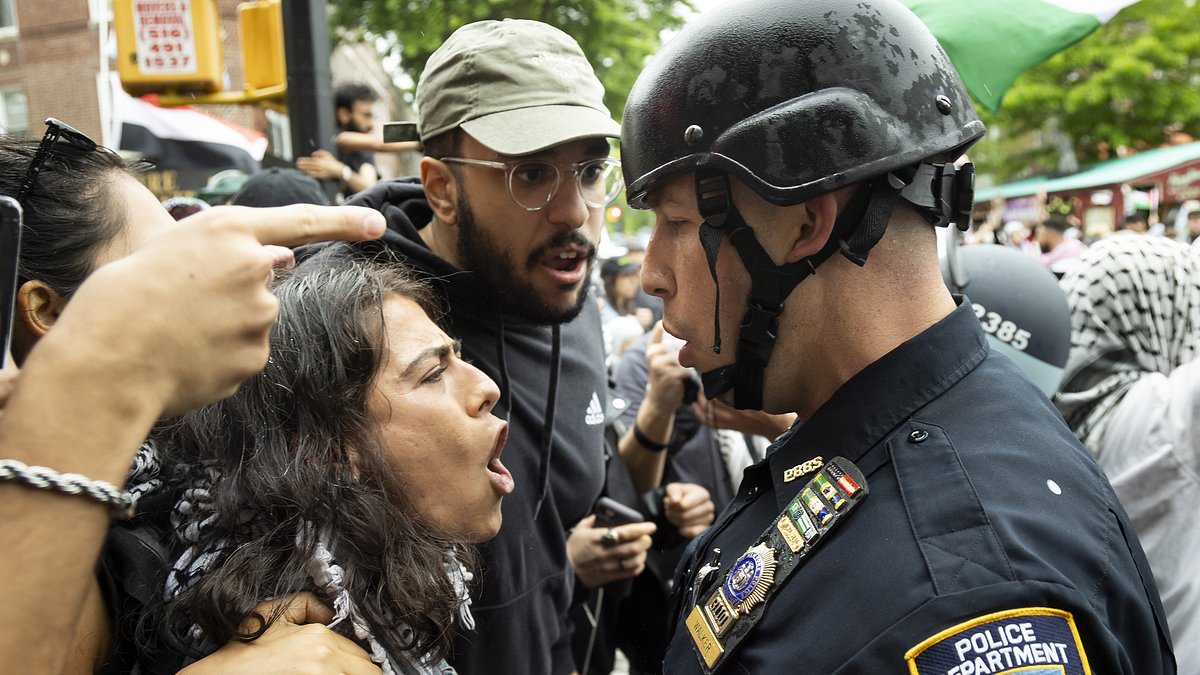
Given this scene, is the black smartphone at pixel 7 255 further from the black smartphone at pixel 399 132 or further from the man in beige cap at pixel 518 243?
the black smartphone at pixel 399 132

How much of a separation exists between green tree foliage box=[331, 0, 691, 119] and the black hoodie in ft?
31.1

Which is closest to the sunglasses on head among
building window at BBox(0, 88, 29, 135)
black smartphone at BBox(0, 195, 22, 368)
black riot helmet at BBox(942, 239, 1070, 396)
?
black smartphone at BBox(0, 195, 22, 368)

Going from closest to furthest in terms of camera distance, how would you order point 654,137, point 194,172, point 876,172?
1. point 876,172
2. point 654,137
3. point 194,172

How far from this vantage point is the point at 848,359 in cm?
162

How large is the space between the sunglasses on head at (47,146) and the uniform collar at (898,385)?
4.85 feet

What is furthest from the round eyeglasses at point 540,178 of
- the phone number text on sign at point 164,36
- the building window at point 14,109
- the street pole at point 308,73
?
the building window at point 14,109

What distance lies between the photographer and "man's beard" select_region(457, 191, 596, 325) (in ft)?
8.60

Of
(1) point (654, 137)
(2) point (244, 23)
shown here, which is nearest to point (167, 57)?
(2) point (244, 23)

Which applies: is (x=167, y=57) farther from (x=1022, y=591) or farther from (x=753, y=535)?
(x=1022, y=591)

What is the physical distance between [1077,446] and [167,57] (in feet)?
19.3

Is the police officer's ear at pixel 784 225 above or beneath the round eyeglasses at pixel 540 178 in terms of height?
above

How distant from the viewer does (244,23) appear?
5684 mm

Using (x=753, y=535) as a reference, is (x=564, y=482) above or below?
below

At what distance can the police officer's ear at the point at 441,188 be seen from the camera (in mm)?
2666
